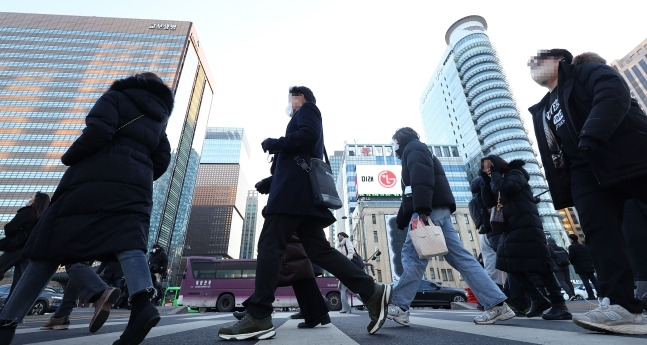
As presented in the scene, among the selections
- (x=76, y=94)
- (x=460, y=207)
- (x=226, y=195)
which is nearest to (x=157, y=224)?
(x=76, y=94)

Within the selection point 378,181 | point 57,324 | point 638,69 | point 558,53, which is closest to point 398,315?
point 558,53

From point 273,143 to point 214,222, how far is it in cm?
12148

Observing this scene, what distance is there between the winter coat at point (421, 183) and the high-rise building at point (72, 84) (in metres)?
79.0

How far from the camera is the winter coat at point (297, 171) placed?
2.21 meters

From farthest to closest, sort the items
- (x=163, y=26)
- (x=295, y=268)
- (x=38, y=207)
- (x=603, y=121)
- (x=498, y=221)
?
(x=163, y=26) → (x=38, y=207) → (x=498, y=221) → (x=295, y=268) → (x=603, y=121)

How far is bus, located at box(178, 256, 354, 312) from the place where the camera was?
601 inches

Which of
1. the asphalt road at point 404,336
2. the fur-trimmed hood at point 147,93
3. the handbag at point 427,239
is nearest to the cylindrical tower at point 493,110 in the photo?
the handbag at point 427,239

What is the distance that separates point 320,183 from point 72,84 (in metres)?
94.5

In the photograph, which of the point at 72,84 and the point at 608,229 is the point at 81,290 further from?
the point at 72,84

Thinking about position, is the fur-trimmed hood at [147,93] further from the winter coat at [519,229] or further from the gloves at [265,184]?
the winter coat at [519,229]

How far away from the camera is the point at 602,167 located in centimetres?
184

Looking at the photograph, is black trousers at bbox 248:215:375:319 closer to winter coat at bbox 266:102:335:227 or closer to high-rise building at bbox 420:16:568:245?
winter coat at bbox 266:102:335:227

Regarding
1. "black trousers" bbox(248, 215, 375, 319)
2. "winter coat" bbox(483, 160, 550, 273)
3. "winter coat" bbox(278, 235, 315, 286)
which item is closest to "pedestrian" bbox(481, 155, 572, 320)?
"winter coat" bbox(483, 160, 550, 273)

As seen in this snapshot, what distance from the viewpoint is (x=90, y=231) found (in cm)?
167
